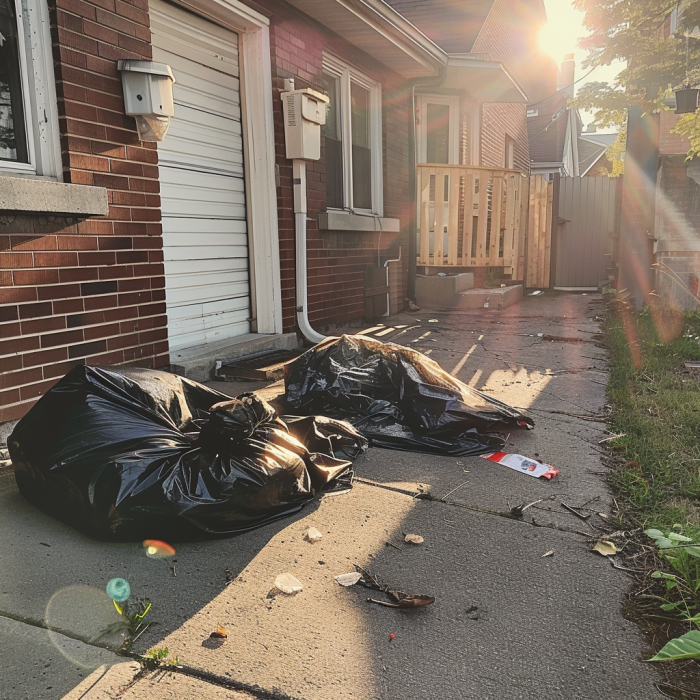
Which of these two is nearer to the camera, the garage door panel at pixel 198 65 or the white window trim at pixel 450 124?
the garage door panel at pixel 198 65

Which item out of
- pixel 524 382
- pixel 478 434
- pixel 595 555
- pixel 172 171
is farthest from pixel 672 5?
pixel 595 555

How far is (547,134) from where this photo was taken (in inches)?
981

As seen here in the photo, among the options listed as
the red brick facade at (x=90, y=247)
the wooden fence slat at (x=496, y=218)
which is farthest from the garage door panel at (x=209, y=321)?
the wooden fence slat at (x=496, y=218)

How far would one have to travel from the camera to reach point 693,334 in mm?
6352

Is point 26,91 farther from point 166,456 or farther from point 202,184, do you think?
point 166,456

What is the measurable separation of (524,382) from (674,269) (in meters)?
5.03

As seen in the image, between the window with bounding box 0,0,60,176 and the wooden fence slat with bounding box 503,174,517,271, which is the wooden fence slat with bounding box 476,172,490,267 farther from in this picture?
the window with bounding box 0,0,60,176

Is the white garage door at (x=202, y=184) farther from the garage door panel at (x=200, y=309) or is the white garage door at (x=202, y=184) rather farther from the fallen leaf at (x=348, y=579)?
the fallen leaf at (x=348, y=579)

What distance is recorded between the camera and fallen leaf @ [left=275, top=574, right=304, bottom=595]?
2.00 metres

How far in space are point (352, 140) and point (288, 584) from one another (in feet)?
20.2

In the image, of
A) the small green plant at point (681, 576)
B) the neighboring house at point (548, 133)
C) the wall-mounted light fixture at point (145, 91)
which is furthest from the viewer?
the neighboring house at point (548, 133)

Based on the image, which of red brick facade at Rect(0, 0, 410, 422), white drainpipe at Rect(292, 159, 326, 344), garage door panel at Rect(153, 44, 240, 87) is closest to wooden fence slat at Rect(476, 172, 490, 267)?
white drainpipe at Rect(292, 159, 326, 344)

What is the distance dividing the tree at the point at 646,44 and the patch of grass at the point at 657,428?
571 centimetres

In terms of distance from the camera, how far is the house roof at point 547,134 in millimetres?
24000
